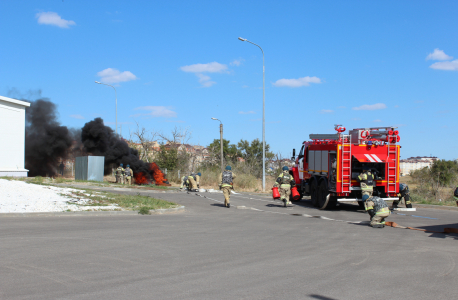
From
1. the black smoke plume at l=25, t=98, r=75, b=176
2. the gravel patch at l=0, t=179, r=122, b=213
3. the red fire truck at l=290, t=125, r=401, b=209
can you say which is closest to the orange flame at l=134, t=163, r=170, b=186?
the black smoke plume at l=25, t=98, r=75, b=176

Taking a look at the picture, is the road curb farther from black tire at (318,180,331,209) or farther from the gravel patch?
black tire at (318,180,331,209)

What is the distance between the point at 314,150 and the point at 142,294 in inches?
503

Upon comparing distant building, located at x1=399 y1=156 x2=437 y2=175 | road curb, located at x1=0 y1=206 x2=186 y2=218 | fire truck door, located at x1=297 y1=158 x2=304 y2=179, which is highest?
distant building, located at x1=399 y1=156 x2=437 y2=175

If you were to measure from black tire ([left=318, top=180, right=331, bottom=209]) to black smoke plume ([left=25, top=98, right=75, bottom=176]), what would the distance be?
86.1 ft

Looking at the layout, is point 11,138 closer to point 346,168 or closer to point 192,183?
point 192,183

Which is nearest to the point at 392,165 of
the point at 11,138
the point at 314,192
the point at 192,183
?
the point at 314,192

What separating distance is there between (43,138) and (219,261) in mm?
31675

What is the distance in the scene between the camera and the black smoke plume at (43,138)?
3341 cm

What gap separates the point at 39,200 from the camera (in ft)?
40.7

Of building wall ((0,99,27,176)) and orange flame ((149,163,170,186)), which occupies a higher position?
building wall ((0,99,27,176))

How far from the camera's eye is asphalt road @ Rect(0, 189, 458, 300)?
4664mm

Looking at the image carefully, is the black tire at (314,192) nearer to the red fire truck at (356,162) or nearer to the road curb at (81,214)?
the red fire truck at (356,162)

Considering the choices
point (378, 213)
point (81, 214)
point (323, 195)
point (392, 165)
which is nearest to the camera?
point (378, 213)

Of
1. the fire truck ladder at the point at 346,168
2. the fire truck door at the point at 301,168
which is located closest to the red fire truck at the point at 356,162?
the fire truck ladder at the point at 346,168
